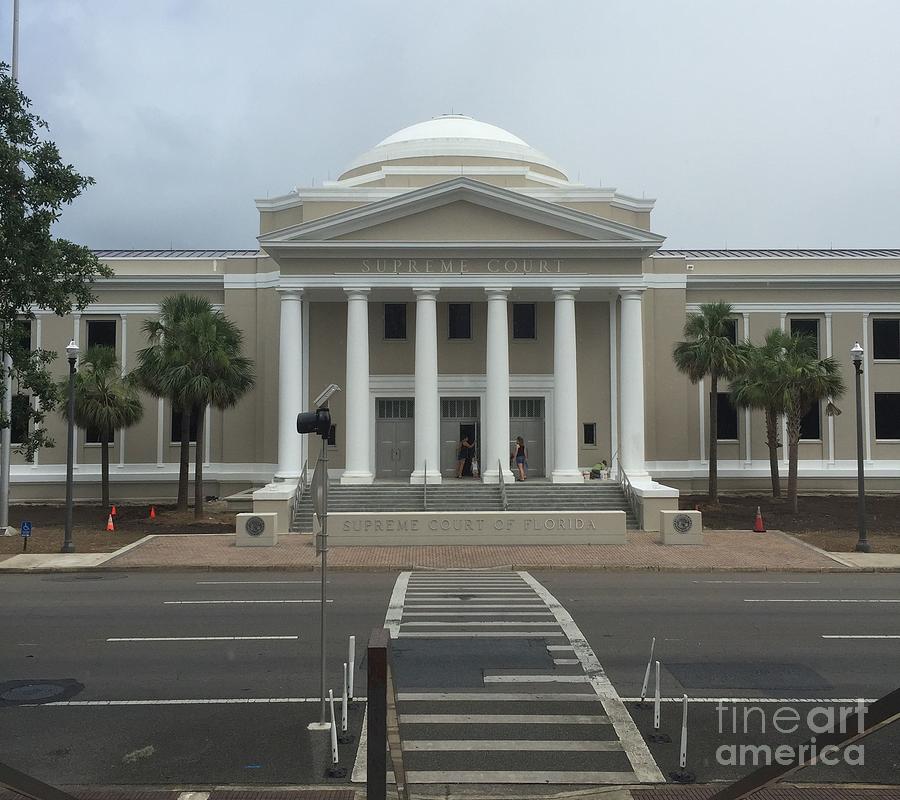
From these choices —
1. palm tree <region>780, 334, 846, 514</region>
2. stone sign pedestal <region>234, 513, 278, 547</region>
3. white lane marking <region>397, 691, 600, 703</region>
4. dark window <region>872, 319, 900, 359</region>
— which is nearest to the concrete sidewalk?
stone sign pedestal <region>234, 513, 278, 547</region>

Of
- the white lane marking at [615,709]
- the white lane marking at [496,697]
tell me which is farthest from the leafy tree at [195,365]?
the white lane marking at [496,697]

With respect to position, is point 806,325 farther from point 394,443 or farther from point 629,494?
point 394,443

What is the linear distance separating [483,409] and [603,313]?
6347mm

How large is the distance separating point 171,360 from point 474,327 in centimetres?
1203

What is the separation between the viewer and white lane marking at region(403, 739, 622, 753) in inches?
310

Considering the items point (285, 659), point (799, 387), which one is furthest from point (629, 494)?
point (285, 659)

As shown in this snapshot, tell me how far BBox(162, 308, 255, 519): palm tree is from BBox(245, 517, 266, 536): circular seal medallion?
7.24 meters

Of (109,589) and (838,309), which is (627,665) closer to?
(109,589)

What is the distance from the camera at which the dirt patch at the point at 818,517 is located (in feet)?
82.1

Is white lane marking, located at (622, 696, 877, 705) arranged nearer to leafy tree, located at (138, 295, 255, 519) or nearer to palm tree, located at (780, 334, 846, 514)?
leafy tree, located at (138, 295, 255, 519)

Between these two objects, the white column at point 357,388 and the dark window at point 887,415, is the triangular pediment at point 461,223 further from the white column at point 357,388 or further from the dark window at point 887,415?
the dark window at point 887,415

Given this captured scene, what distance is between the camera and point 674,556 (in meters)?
22.0

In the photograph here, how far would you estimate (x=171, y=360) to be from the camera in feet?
98.4

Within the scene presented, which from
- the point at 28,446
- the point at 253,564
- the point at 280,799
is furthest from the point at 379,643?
the point at 28,446
